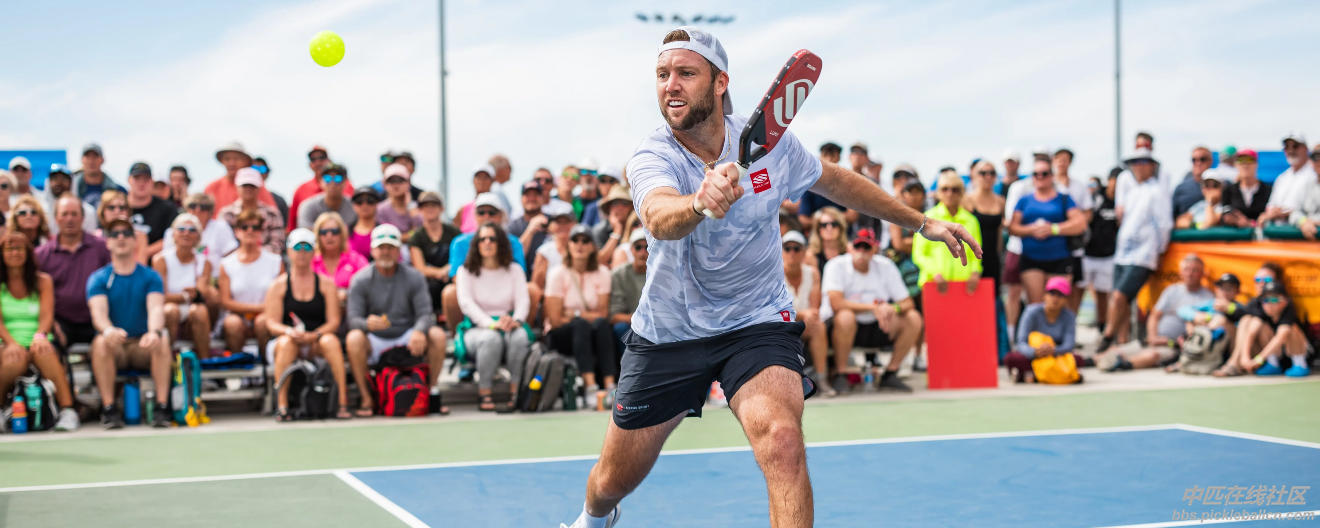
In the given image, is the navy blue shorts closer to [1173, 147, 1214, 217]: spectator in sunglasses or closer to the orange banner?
the orange banner

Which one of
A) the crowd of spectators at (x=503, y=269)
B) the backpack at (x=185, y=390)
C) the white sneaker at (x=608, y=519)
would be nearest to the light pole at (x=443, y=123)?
the crowd of spectators at (x=503, y=269)

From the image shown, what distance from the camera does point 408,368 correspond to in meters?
10.5

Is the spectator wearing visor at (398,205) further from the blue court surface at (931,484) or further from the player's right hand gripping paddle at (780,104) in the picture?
the player's right hand gripping paddle at (780,104)

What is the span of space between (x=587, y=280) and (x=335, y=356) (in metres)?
2.39

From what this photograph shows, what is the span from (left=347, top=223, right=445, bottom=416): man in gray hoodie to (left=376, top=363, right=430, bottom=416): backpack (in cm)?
14

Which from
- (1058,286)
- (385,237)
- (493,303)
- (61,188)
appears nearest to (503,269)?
(493,303)

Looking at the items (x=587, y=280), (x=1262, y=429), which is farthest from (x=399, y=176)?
(x=1262, y=429)

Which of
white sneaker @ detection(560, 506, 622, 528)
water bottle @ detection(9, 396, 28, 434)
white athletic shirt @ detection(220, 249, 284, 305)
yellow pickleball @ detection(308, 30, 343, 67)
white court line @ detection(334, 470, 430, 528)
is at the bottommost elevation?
white court line @ detection(334, 470, 430, 528)

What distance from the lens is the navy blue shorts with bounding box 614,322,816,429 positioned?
4.34 metres

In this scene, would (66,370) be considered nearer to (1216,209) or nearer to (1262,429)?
(1262,429)

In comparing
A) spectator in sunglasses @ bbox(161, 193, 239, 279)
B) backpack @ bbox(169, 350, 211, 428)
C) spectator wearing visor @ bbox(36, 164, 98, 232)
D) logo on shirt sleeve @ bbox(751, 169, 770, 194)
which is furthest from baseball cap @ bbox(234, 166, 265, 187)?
logo on shirt sleeve @ bbox(751, 169, 770, 194)

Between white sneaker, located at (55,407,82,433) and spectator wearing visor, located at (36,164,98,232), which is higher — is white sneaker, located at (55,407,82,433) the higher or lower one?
the lower one

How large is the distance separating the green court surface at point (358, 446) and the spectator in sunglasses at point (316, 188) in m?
2.74

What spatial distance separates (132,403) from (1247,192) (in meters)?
12.5
